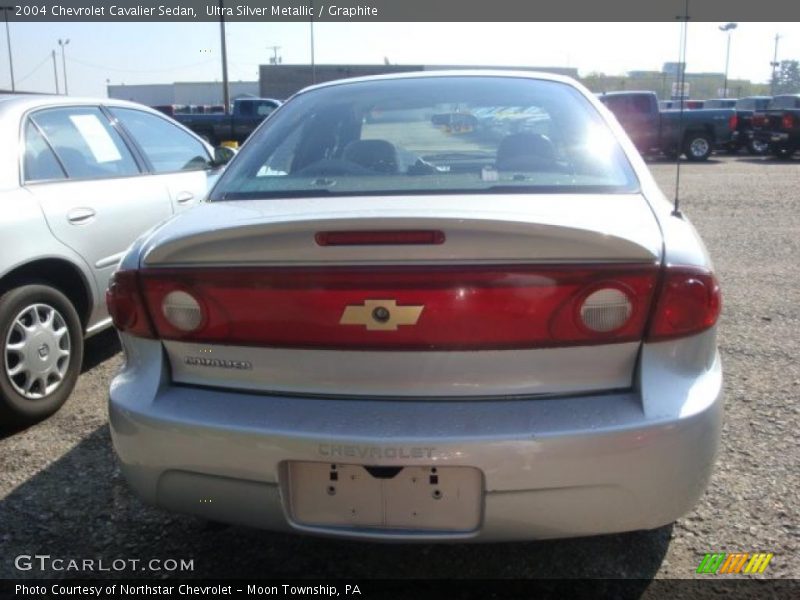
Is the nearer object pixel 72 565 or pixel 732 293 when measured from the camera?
pixel 72 565

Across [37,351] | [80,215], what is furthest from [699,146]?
[37,351]

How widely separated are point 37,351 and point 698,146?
68.6 feet

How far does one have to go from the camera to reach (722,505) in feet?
9.46

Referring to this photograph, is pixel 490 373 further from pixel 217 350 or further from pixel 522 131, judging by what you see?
pixel 522 131

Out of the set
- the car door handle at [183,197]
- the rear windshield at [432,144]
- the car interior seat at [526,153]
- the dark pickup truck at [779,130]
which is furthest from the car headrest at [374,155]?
the dark pickup truck at [779,130]

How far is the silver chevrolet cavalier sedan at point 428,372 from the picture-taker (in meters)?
2.01

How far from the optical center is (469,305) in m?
2.05

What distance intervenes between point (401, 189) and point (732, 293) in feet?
14.5

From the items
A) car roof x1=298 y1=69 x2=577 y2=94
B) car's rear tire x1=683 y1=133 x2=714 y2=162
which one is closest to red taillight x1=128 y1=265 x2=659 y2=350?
car roof x1=298 y1=69 x2=577 y2=94

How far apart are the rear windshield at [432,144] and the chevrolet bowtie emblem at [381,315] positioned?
22.3 inches

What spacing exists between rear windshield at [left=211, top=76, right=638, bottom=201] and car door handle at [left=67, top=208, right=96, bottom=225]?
129 cm

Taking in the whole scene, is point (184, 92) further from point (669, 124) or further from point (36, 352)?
point (36, 352)

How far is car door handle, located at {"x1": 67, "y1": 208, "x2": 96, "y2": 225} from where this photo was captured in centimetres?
398

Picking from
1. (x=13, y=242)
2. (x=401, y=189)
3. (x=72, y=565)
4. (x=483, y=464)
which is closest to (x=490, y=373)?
(x=483, y=464)
